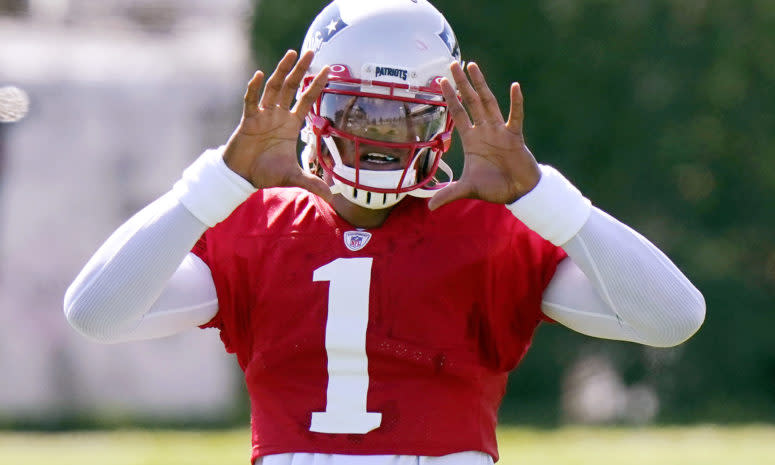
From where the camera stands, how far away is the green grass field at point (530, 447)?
6.43 meters

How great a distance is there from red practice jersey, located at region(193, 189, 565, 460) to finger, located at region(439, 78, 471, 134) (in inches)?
7.4

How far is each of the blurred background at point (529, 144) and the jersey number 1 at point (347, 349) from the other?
592cm

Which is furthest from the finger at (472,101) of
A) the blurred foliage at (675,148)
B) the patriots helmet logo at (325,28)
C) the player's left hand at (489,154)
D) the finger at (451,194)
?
the blurred foliage at (675,148)

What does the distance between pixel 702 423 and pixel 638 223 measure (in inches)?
56.4

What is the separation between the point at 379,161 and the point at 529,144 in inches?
257

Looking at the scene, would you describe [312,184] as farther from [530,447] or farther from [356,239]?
[530,447]

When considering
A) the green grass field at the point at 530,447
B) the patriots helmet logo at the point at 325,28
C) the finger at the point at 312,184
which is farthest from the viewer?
the green grass field at the point at 530,447

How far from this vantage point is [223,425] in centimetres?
828

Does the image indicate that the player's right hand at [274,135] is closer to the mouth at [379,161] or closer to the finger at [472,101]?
the mouth at [379,161]

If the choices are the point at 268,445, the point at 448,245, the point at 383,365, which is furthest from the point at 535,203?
the point at 268,445

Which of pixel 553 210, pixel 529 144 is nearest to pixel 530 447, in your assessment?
pixel 529 144

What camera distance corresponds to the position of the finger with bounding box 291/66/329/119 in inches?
84.4

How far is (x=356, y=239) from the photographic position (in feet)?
7.42

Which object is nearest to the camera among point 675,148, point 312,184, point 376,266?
point 312,184
